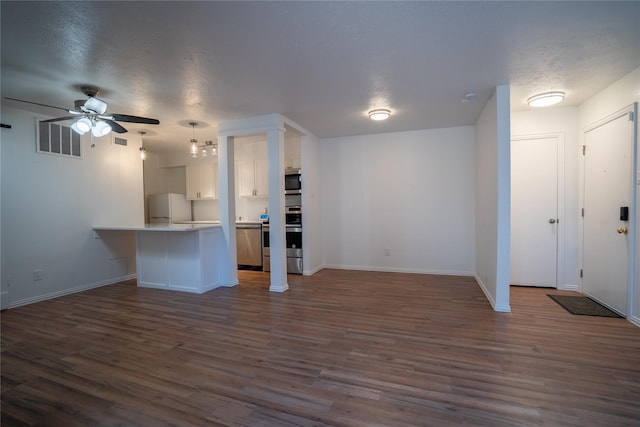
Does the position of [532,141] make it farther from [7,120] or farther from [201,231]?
[7,120]

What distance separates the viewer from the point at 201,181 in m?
6.67

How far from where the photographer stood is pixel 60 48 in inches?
92.5

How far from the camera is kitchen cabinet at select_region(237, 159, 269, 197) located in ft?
19.5

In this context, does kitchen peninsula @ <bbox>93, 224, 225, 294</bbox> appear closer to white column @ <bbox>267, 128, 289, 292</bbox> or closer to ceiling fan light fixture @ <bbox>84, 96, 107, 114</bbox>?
white column @ <bbox>267, 128, 289, 292</bbox>

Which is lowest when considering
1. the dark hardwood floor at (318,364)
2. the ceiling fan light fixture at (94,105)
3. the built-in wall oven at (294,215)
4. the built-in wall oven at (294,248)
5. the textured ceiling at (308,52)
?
the dark hardwood floor at (318,364)

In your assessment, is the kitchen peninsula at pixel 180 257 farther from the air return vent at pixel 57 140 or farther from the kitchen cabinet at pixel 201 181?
the kitchen cabinet at pixel 201 181

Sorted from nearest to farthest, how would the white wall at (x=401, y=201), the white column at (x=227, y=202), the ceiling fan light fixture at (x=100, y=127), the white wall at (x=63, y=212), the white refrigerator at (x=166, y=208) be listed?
the ceiling fan light fixture at (x=100, y=127) < the white wall at (x=63, y=212) < the white column at (x=227, y=202) < the white wall at (x=401, y=201) < the white refrigerator at (x=166, y=208)

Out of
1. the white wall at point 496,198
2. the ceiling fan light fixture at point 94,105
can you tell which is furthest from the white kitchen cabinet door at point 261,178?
the white wall at point 496,198

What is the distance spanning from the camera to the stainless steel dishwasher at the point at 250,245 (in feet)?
18.8

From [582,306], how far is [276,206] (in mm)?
3989

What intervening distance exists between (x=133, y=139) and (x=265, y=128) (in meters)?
2.75

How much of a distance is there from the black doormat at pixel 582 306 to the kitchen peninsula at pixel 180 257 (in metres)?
4.64

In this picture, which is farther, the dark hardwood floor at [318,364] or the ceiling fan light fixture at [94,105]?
the ceiling fan light fixture at [94,105]

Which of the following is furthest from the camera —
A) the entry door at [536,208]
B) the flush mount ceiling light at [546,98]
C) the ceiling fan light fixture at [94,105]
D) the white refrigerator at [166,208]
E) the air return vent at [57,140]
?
the white refrigerator at [166,208]
